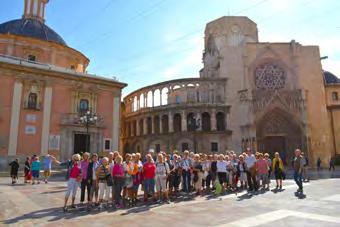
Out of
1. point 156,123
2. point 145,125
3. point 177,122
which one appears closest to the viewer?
point 177,122

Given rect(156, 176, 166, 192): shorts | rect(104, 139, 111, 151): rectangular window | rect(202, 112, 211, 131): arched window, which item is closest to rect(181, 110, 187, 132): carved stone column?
rect(202, 112, 211, 131): arched window

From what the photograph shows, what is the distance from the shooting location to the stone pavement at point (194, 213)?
6148 mm

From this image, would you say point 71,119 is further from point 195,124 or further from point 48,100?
point 195,124

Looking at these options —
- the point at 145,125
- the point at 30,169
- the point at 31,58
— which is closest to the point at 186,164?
the point at 30,169

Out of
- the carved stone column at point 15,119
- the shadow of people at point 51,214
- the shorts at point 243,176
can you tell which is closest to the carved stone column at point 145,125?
the carved stone column at point 15,119

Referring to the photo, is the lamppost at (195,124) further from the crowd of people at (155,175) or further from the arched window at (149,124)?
the crowd of people at (155,175)

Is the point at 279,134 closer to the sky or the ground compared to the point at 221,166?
closer to the sky

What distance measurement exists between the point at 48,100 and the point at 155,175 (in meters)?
18.0

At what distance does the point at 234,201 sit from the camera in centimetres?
914

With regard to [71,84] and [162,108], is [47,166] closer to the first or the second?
[71,84]

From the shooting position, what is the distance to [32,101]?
23.5 metres

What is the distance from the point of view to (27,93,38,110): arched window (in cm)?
2325

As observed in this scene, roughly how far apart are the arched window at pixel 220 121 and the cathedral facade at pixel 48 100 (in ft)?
42.7

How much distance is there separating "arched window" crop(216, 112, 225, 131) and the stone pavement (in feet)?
80.7
